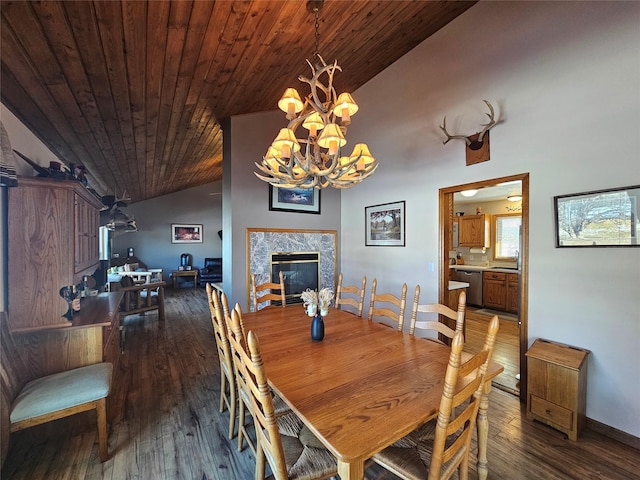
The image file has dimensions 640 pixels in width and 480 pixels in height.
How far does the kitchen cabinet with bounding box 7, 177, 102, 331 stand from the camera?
1.85 m

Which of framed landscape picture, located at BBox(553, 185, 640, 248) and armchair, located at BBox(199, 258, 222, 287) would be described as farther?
armchair, located at BBox(199, 258, 222, 287)

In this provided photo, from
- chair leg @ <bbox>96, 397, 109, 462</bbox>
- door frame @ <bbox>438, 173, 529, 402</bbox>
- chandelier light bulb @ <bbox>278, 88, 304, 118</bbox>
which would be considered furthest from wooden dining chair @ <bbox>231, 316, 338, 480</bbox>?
door frame @ <bbox>438, 173, 529, 402</bbox>

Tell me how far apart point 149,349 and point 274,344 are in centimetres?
288

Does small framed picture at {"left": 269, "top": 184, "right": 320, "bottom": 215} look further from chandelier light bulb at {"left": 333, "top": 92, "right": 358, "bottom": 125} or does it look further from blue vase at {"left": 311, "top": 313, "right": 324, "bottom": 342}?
blue vase at {"left": 311, "top": 313, "right": 324, "bottom": 342}

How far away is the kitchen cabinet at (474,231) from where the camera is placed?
5824 mm

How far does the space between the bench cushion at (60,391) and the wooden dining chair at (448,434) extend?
1.85 meters

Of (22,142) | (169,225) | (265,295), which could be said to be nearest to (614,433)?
(265,295)

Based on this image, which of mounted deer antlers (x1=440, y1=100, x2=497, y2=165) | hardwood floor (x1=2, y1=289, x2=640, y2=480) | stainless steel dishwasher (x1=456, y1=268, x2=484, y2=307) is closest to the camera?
hardwood floor (x1=2, y1=289, x2=640, y2=480)

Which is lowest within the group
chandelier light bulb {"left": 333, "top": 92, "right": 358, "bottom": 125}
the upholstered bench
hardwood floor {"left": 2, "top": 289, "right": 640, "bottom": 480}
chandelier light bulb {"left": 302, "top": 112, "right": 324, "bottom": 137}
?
hardwood floor {"left": 2, "top": 289, "right": 640, "bottom": 480}

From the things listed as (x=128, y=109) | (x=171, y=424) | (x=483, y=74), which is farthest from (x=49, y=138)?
(x=483, y=74)

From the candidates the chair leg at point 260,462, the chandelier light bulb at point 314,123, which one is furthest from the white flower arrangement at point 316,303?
the chandelier light bulb at point 314,123

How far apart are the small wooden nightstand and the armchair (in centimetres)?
839

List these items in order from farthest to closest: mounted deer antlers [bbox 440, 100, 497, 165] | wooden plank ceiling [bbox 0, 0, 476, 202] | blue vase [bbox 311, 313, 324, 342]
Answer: mounted deer antlers [bbox 440, 100, 497, 165]
blue vase [bbox 311, 313, 324, 342]
wooden plank ceiling [bbox 0, 0, 476, 202]

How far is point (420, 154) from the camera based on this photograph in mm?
3426
